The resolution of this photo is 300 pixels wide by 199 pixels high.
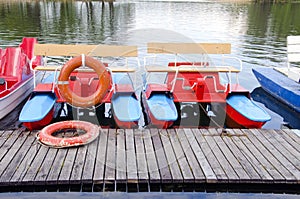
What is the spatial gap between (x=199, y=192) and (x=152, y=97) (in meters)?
2.45

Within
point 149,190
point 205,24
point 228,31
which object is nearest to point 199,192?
point 149,190

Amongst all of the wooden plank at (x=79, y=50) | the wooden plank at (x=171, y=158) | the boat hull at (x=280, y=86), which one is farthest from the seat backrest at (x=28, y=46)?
the boat hull at (x=280, y=86)

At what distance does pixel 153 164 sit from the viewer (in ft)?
12.3

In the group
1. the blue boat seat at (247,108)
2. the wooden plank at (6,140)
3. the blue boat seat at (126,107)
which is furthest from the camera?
the blue boat seat at (247,108)

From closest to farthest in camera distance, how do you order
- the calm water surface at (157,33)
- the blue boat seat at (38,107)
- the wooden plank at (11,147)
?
the wooden plank at (11,147) < the blue boat seat at (38,107) < the calm water surface at (157,33)

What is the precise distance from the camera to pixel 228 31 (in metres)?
19.0

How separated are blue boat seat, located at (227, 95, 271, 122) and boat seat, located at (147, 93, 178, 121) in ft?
3.61

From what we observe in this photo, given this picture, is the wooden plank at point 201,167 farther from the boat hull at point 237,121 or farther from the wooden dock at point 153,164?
the boat hull at point 237,121

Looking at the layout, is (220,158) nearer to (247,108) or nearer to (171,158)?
(171,158)

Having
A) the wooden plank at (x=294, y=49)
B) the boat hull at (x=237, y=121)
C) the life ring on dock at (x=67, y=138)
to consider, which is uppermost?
the wooden plank at (x=294, y=49)

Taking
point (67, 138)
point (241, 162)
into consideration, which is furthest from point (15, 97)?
point (241, 162)

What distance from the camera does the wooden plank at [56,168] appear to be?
3371mm

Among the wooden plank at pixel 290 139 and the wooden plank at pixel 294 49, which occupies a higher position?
the wooden plank at pixel 294 49

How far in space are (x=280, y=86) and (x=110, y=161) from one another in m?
4.87
